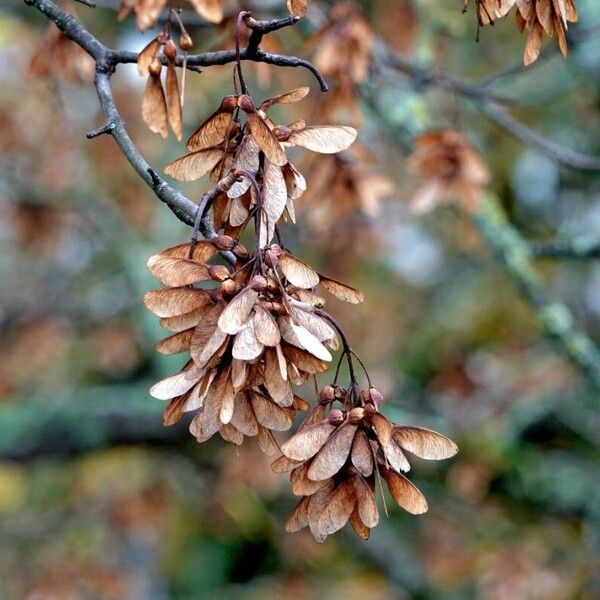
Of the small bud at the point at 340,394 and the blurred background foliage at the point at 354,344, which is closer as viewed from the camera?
the small bud at the point at 340,394

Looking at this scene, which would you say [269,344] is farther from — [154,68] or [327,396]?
[154,68]

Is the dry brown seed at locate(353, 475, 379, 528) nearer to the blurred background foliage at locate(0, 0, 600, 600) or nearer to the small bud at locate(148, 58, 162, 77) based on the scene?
the small bud at locate(148, 58, 162, 77)

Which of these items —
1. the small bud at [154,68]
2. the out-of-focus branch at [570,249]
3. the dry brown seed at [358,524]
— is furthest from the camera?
the out-of-focus branch at [570,249]

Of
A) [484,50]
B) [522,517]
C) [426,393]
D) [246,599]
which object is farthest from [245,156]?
[246,599]

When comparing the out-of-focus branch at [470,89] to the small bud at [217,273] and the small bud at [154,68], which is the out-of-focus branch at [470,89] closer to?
the small bud at [154,68]

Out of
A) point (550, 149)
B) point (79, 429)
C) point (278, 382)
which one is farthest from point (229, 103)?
point (79, 429)

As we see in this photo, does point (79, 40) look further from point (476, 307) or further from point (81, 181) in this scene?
point (476, 307)

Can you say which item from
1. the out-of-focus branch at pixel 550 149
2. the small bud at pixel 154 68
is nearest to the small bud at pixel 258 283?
the small bud at pixel 154 68
